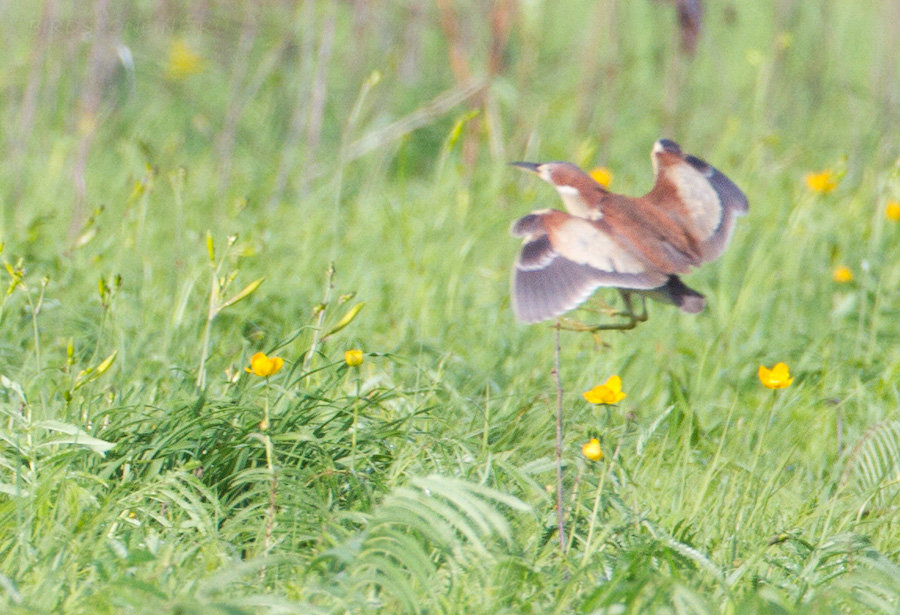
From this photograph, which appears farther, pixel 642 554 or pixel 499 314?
pixel 499 314

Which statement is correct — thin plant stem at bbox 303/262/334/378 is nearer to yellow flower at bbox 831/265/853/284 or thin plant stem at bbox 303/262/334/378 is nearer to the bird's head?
the bird's head

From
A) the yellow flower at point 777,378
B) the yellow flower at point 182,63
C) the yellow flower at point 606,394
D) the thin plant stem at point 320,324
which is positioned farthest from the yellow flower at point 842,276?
the yellow flower at point 182,63

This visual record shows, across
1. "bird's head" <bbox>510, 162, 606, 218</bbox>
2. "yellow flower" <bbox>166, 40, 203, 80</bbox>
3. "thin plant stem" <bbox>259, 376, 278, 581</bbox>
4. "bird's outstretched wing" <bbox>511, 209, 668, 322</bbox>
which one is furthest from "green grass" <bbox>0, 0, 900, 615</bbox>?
"bird's head" <bbox>510, 162, 606, 218</bbox>

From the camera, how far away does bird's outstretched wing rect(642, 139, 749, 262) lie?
3.10 metres

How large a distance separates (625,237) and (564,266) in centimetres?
26

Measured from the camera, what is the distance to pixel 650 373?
3.23 metres

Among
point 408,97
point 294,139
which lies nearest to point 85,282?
point 294,139

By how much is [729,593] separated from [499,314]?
6.02ft

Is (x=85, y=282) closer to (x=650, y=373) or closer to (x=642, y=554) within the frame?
(x=650, y=373)

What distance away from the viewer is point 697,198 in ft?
10.5

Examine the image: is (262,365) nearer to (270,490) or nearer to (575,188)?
(270,490)

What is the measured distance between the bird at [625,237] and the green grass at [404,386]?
0.85ft

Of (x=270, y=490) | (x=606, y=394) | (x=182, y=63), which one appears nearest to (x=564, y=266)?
(x=606, y=394)

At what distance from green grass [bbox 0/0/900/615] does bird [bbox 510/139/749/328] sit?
0.85 feet
